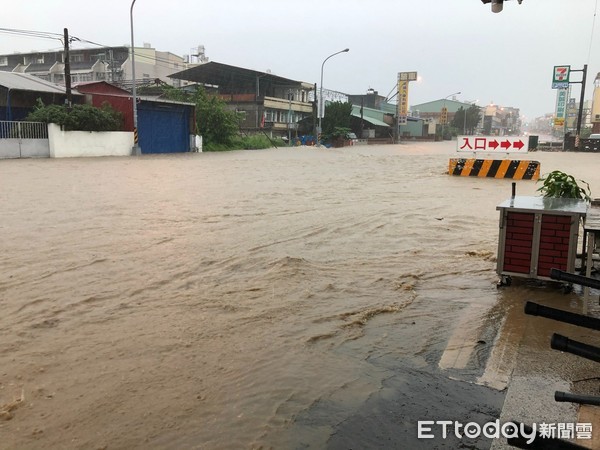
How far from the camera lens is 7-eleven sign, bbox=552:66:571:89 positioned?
173ft

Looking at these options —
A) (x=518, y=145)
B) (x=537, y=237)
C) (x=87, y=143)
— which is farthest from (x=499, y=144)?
(x=87, y=143)

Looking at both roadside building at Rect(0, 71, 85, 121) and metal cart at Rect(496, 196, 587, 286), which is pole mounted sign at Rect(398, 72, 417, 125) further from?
metal cart at Rect(496, 196, 587, 286)

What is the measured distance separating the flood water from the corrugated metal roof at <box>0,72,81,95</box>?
22.8m

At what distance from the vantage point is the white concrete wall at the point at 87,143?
26.3 m

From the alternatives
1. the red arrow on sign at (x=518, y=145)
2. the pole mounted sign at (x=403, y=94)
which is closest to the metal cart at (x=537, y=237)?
the red arrow on sign at (x=518, y=145)

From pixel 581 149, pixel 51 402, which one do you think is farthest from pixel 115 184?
pixel 581 149

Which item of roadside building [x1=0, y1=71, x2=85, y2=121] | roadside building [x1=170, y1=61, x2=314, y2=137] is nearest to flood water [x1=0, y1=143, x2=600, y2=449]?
roadside building [x1=0, y1=71, x2=85, y2=121]

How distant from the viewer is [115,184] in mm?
14406

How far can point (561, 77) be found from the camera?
53156mm

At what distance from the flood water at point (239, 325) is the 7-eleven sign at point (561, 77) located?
5086cm

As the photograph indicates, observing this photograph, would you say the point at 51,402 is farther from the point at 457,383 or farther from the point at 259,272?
the point at 259,272

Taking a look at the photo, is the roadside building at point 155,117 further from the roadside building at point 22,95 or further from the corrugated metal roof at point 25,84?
the corrugated metal roof at point 25,84

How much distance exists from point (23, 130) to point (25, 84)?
6.57 metres

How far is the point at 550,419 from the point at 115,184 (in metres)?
13.3
